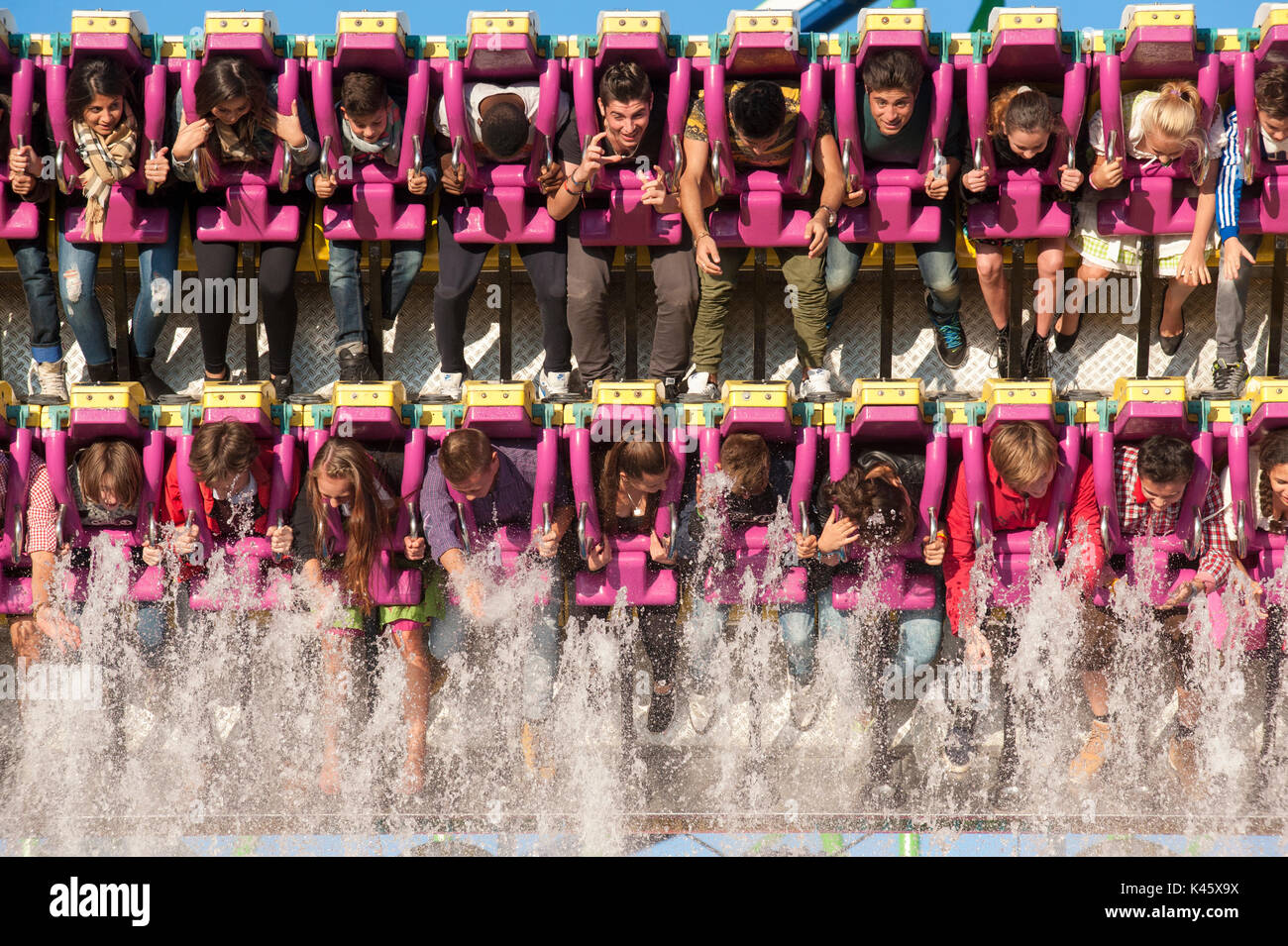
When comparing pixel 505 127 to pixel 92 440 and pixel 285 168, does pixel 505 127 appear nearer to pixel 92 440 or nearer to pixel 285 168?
pixel 285 168

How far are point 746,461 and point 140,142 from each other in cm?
250

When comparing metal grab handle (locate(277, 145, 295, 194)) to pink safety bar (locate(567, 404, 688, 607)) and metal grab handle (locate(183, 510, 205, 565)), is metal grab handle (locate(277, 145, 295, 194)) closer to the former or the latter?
metal grab handle (locate(183, 510, 205, 565))

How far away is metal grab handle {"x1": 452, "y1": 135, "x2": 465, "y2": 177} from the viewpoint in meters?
5.54

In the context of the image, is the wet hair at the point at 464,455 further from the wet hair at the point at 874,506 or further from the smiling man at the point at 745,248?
the wet hair at the point at 874,506

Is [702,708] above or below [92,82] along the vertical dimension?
below

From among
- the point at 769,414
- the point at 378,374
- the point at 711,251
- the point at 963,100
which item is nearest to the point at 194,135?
the point at 378,374

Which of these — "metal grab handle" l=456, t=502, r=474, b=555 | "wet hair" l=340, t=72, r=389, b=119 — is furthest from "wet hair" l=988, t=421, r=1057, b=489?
"wet hair" l=340, t=72, r=389, b=119

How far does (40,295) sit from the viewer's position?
19.3 ft

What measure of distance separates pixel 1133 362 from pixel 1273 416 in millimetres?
888

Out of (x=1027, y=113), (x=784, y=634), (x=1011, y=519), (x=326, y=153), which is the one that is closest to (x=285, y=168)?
(x=326, y=153)

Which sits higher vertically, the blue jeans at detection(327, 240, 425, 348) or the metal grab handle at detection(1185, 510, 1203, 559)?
the blue jeans at detection(327, 240, 425, 348)

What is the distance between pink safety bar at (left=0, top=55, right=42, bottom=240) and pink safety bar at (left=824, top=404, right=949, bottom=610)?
3066 mm

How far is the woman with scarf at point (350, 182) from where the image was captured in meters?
5.50

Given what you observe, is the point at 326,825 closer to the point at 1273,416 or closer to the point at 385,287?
the point at 385,287
